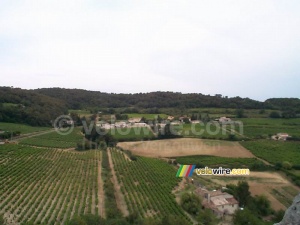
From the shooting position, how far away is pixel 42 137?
59.3 meters

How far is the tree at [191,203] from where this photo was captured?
84.9 feet

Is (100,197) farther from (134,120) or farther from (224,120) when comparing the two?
(224,120)

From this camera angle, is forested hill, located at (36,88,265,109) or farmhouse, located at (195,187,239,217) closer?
farmhouse, located at (195,187,239,217)

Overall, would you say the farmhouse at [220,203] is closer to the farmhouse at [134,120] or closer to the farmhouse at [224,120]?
the farmhouse at [224,120]

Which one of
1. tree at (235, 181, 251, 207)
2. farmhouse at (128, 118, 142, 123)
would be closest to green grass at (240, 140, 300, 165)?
tree at (235, 181, 251, 207)

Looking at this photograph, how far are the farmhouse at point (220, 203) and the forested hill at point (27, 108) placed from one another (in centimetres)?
5464

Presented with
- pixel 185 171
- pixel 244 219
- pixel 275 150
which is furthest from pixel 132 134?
pixel 244 219

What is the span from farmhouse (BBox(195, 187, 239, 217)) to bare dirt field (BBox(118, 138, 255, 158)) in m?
19.4

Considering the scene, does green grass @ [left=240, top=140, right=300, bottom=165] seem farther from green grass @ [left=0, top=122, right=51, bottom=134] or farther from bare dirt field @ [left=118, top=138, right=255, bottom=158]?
green grass @ [left=0, top=122, right=51, bottom=134]

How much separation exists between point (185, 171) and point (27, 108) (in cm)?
5069

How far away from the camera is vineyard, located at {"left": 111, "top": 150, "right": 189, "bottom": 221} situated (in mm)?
25714

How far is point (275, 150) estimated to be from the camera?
162 feet

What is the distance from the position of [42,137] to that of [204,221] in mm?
43172

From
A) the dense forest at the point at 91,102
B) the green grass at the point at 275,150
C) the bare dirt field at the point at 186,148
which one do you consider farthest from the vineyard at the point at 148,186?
the dense forest at the point at 91,102
